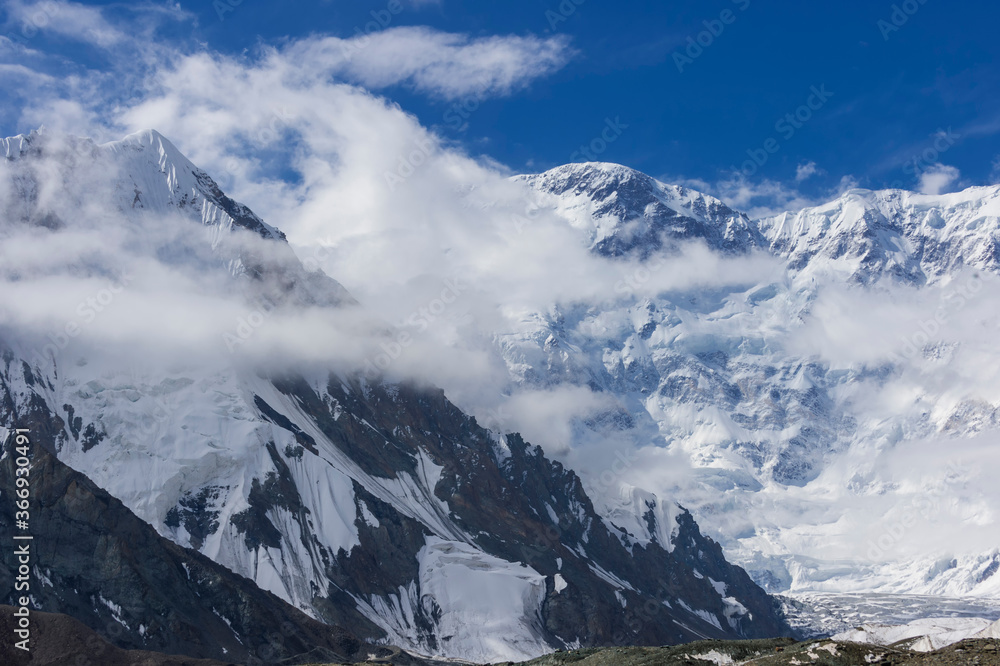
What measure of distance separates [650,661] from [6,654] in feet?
306

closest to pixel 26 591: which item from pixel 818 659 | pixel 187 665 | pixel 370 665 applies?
pixel 187 665

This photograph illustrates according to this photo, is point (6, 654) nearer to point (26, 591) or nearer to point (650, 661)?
point (26, 591)

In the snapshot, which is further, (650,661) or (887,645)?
(650,661)

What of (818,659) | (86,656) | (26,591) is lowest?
(818,659)

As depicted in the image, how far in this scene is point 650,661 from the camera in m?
91.4

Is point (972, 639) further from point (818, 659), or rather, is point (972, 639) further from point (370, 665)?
point (370, 665)

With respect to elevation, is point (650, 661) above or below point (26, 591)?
below

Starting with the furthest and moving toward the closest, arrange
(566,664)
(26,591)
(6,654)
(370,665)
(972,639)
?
(26,591) < (6,654) < (370,665) < (566,664) < (972,639)

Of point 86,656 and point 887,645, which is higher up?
point 86,656

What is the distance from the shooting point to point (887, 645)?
3204 inches

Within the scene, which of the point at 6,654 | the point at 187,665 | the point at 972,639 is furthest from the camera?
the point at 187,665

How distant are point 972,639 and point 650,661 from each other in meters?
26.0

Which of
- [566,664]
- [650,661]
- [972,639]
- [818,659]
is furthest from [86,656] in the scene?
[972,639]

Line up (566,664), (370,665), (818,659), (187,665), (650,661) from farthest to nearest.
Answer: (187,665) < (370,665) < (566,664) < (650,661) < (818,659)
